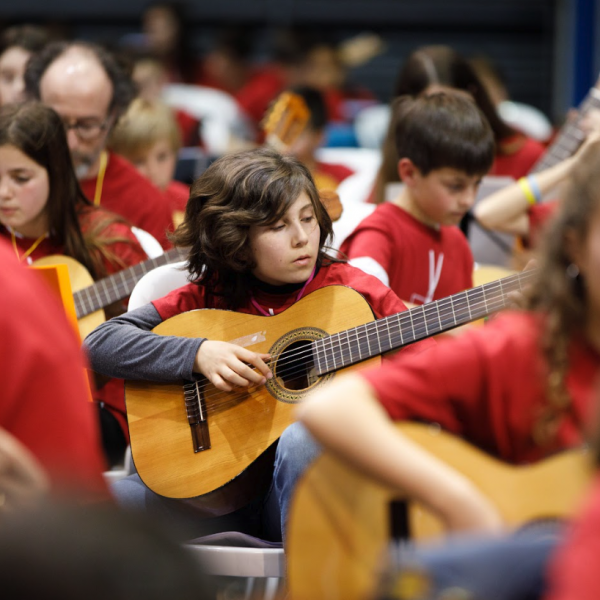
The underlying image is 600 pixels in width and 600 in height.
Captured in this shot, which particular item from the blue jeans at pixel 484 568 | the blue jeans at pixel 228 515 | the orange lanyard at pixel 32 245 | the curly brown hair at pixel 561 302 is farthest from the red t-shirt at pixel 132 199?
the blue jeans at pixel 484 568

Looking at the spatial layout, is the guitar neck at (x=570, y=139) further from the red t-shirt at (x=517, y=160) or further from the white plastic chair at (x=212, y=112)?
the white plastic chair at (x=212, y=112)

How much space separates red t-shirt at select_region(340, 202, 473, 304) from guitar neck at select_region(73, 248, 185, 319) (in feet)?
1.79

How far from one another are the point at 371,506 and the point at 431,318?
69 cm

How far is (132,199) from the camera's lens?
3.31 metres

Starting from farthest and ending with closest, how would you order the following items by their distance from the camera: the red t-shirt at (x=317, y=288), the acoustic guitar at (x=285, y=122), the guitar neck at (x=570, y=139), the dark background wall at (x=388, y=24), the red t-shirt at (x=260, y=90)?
the dark background wall at (x=388, y=24) < the red t-shirt at (x=260, y=90) < the acoustic guitar at (x=285, y=122) < the guitar neck at (x=570, y=139) < the red t-shirt at (x=317, y=288)

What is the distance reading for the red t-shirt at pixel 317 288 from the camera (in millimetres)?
2164

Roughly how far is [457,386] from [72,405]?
0.55m

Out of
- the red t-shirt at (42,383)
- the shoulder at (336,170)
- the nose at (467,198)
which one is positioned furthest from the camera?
the shoulder at (336,170)

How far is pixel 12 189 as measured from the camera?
2709 mm

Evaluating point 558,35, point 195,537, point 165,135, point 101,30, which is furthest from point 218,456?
point 101,30

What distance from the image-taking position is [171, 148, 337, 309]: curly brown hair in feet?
7.15

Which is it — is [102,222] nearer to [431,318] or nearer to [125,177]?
[125,177]

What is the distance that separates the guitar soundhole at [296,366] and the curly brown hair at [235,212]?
8.3 inches

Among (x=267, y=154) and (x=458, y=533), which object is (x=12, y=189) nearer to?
(x=267, y=154)
